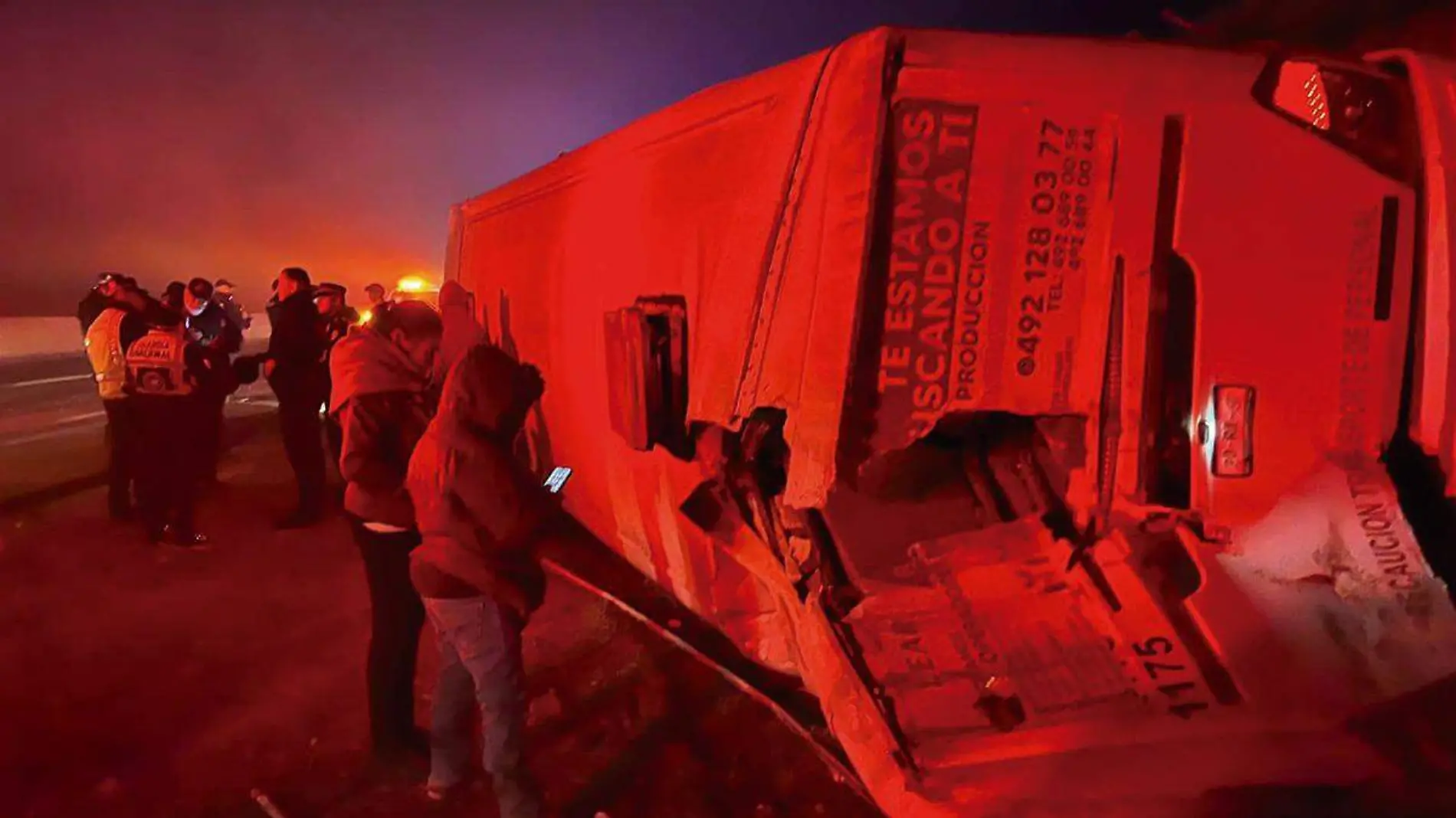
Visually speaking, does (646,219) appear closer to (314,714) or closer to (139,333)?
(314,714)

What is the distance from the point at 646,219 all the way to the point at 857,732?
216 cm

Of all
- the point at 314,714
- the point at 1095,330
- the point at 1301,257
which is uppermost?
the point at 1301,257

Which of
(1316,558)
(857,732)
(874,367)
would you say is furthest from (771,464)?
(1316,558)

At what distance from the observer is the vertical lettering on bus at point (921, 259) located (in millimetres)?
2586

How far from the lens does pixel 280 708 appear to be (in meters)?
4.03

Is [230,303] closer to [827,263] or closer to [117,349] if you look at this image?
[117,349]

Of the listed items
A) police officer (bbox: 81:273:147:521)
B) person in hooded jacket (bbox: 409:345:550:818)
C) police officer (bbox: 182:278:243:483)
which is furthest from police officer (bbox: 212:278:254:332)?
person in hooded jacket (bbox: 409:345:550:818)

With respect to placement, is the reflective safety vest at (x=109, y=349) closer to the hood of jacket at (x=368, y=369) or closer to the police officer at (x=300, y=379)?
the police officer at (x=300, y=379)

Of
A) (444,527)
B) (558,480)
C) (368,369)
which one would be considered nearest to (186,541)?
(368,369)

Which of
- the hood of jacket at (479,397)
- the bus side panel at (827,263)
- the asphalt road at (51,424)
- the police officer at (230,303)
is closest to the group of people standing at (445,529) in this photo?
the hood of jacket at (479,397)

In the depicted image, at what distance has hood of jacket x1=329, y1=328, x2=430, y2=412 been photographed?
3252 mm

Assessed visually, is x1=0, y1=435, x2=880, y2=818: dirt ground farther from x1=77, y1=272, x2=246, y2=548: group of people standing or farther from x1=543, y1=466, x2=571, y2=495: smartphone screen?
x1=543, y1=466, x2=571, y2=495: smartphone screen

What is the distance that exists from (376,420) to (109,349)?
408 cm

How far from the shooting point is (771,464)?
10.8ft
